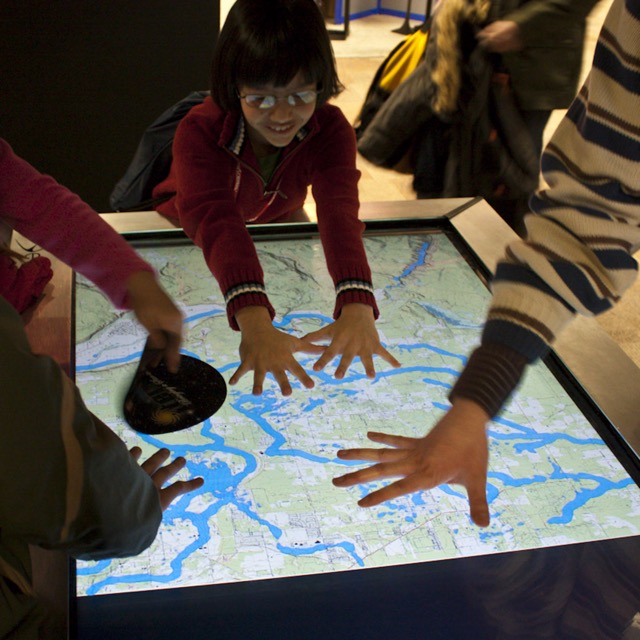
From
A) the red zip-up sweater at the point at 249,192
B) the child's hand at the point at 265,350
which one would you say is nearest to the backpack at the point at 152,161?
the red zip-up sweater at the point at 249,192

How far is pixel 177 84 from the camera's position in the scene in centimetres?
245

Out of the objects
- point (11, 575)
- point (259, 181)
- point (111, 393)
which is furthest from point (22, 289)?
point (11, 575)

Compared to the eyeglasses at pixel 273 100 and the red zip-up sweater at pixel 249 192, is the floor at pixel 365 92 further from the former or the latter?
the eyeglasses at pixel 273 100

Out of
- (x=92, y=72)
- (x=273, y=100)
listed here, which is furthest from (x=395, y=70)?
(x=273, y=100)

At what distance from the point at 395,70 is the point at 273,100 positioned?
118 centimetres

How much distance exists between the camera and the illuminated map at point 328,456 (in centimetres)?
97

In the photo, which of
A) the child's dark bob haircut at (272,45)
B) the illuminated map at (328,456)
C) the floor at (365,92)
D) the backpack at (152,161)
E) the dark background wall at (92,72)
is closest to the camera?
the illuminated map at (328,456)

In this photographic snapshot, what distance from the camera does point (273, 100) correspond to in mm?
1322

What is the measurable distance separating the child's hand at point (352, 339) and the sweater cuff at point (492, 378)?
0.40m

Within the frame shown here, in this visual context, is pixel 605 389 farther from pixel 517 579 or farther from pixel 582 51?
pixel 582 51

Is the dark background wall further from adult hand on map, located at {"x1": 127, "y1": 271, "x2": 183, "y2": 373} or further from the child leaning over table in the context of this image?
adult hand on map, located at {"x1": 127, "y1": 271, "x2": 183, "y2": 373}

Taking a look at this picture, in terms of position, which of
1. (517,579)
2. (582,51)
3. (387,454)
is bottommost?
(517,579)

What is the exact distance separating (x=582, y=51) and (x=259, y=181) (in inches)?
38.1

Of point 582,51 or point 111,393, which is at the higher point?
point 582,51
